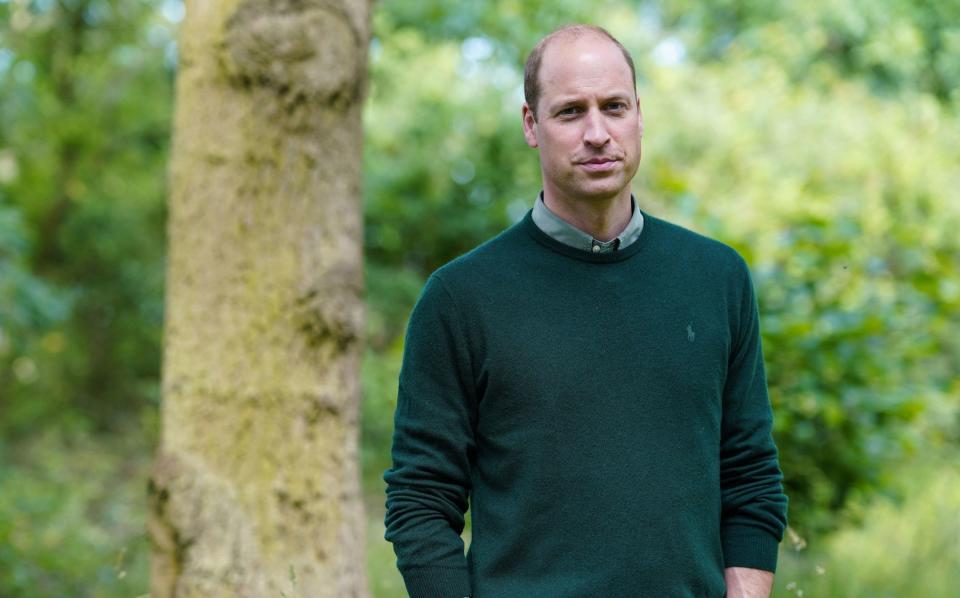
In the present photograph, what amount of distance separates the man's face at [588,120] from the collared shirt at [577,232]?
63 mm

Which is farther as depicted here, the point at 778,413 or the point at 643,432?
the point at 778,413

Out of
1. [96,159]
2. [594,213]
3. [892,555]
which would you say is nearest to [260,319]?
[594,213]

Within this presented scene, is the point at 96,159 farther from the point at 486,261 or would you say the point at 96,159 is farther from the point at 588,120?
the point at 588,120

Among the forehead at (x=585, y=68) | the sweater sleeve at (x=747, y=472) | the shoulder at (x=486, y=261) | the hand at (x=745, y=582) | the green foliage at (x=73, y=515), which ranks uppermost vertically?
the forehead at (x=585, y=68)

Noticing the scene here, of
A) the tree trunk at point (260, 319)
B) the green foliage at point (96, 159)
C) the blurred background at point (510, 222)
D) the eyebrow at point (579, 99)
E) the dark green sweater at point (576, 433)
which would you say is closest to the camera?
the dark green sweater at point (576, 433)

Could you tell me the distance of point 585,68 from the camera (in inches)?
89.9

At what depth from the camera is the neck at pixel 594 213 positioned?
2324 millimetres

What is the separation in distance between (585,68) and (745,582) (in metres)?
1.12

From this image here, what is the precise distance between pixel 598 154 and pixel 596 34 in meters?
0.27

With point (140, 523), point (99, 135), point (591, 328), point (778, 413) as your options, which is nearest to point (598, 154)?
point (591, 328)

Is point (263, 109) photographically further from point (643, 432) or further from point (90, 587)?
point (90, 587)

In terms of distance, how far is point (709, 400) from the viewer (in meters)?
2.27

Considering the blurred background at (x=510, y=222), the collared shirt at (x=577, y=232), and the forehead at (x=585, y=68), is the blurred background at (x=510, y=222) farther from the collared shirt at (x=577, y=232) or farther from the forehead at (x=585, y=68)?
the forehead at (x=585, y=68)

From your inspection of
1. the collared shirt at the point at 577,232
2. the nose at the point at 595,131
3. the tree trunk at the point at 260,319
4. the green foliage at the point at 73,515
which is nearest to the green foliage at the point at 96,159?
the green foliage at the point at 73,515
